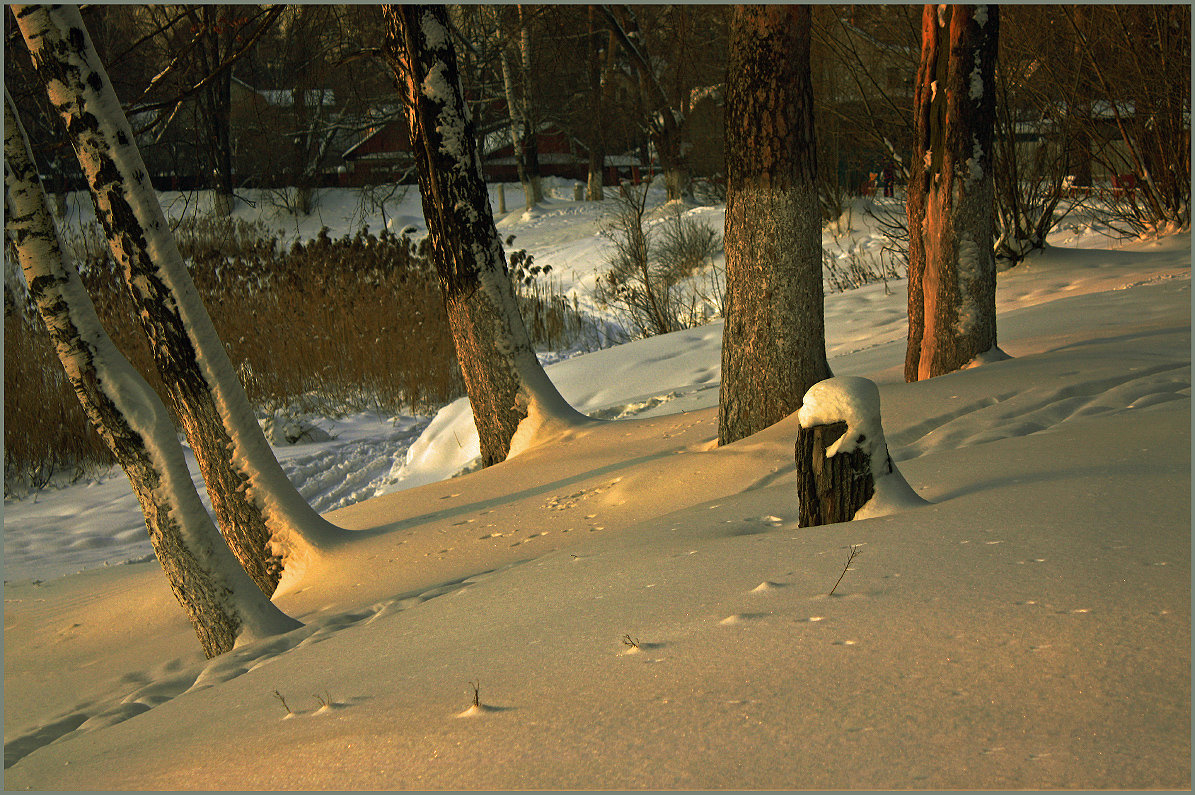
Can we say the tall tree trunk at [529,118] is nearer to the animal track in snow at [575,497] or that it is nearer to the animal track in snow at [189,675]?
the animal track in snow at [575,497]

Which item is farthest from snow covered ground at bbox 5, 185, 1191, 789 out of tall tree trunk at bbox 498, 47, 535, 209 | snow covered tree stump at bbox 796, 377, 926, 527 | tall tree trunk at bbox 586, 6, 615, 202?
tall tree trunk at bbox 498, 47, 535, 209

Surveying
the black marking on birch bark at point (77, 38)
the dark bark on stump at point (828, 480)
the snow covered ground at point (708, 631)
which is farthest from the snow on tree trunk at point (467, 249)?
the dark bark on stump at point (828, 480)

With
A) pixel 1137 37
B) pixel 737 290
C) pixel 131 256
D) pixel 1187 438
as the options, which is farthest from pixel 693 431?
pixel 1137 37

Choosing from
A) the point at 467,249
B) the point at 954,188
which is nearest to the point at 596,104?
the point at 467,249

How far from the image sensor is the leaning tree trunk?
4281 millimetres

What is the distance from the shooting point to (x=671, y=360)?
333 inches

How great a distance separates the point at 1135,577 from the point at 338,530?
10.8 ft

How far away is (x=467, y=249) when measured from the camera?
17.9 feet

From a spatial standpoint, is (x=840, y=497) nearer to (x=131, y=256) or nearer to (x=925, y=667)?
(x=925, y=667)

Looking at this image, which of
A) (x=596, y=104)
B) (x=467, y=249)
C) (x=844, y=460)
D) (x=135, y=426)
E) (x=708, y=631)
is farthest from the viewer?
(x=596, y=104)

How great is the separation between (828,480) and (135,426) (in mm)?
2369

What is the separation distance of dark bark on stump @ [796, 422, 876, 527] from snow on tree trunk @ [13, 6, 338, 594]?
89.9 inches

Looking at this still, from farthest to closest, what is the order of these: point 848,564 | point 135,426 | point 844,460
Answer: point 135,426
point 844,460
point 848,564

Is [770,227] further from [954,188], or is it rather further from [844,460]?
[844,460]
